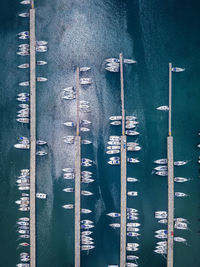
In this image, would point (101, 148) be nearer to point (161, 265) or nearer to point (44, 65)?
point (44, 65)

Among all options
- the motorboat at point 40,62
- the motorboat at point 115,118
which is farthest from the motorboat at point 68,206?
the motorboat at point 40,62

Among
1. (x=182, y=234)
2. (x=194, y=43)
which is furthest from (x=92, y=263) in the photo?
(x=194, y=43)

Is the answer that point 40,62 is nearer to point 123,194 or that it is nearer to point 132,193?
point 123,194

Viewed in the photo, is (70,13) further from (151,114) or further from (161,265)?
(161,265)

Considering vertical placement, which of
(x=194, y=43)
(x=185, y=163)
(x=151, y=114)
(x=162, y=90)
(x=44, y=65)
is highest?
(x=194, y=43)

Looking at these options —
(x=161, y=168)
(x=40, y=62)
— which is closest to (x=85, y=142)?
(x=161, y=168)

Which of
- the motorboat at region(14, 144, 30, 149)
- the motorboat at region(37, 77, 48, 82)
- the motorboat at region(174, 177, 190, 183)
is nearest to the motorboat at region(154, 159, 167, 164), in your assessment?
the motorboat at region(174, 177, 190, 183)

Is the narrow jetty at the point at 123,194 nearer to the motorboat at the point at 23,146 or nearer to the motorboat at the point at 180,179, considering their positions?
the motorboat at the point at 180,179

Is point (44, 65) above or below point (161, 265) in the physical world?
above
